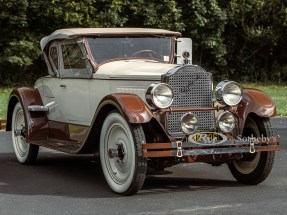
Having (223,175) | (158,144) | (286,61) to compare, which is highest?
(158,144)

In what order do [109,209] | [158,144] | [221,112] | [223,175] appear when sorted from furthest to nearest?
[223,175], [221,112], [158,144], [109,209]

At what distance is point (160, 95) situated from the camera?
7941 millimetres

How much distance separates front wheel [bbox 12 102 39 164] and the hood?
Answer: 6.15 ft

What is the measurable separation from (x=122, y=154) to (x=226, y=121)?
118 cm

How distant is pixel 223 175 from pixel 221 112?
114 centimetres

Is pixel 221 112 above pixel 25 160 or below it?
above

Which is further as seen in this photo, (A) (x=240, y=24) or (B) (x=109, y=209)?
(A) (x=240, y=24)

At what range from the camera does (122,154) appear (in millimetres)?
7969

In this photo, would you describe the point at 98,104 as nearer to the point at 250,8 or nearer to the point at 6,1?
the point at 6,1

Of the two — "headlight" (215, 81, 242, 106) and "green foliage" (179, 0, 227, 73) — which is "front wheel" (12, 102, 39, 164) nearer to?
A: "headlight" (215, 81, 242, 106)

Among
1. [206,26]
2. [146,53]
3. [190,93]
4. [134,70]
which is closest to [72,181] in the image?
[134,70]

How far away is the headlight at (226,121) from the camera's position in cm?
820

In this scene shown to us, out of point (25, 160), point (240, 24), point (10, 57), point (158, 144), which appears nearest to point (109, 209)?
point (158, 144)

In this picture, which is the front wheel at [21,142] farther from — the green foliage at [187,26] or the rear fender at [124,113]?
the green foliage at [187,26]
